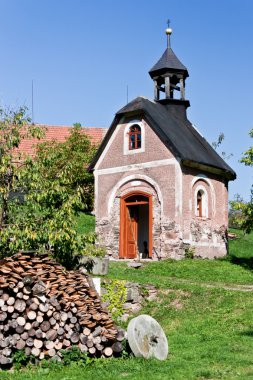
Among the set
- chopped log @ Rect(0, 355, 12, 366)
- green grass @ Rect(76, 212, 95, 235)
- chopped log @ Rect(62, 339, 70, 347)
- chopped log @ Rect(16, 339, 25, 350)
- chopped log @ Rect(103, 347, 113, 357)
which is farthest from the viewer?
green grass @ Rect(76, 212, 95, 235)

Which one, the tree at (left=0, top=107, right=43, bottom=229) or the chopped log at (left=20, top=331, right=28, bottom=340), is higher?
the tree at (left=0, top=107, right=43, bottom=229)

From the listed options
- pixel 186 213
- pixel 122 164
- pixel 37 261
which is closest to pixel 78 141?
pixel 122 164

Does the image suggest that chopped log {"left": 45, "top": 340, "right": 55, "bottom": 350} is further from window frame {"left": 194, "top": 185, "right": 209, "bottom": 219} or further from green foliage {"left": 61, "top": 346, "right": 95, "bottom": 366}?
window frame {"left": 194, "top": 185, "right": 209, "bottom": 219}

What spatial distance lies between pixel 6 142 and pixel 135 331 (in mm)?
4935

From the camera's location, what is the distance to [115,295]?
13.7 meters

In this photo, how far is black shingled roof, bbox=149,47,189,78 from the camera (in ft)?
82.9

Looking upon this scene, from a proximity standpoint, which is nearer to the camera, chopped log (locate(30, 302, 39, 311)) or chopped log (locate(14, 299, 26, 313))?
chopped log (locate(14, 299, 26, 313))

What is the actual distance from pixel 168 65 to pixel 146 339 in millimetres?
17937

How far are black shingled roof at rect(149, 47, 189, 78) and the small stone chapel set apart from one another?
5cm

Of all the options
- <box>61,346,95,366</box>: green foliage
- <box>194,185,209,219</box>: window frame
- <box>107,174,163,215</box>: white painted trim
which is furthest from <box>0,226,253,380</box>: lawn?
<box>107,174,163,215</box>: white painted trim

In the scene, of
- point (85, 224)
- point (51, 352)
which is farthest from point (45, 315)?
point (85, 224)

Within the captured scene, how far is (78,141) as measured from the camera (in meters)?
31.6

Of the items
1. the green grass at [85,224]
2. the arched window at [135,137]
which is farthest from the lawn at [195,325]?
the green grass at [85,224]

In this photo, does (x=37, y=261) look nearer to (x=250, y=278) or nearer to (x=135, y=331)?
(x=135, y=331)
